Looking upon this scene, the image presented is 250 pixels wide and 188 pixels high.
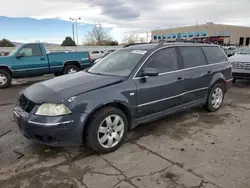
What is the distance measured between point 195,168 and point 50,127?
208cm

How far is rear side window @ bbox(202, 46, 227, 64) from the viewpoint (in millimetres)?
5368

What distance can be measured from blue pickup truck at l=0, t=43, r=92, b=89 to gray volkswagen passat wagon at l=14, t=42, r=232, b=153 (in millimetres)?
6170

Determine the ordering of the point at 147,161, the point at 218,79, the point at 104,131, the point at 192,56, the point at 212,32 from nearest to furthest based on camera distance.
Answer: the point at 147,161 → the point at 104,131 → the point at 192,56 → the point at 218,79 → the point at 212,32

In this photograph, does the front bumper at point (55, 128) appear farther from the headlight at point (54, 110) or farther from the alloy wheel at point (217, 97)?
the alloy wheel at point (217, 97)

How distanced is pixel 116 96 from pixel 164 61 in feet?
4.60

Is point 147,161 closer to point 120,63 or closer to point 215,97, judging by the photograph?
point 120,63

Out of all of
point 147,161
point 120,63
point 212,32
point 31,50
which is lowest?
point 147,161

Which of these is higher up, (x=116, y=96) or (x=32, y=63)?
(x=32, y=63)

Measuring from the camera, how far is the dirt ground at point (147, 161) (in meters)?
2.85

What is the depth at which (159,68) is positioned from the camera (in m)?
4.24

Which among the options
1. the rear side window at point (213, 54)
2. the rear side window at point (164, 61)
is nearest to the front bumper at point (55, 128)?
the rear side window at point (164, 61)

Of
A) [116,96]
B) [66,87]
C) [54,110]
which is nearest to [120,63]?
[116,96]

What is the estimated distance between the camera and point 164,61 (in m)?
4.36

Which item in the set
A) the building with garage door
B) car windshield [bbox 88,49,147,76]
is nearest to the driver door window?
car windshield [bbox 88,49,147,76]
